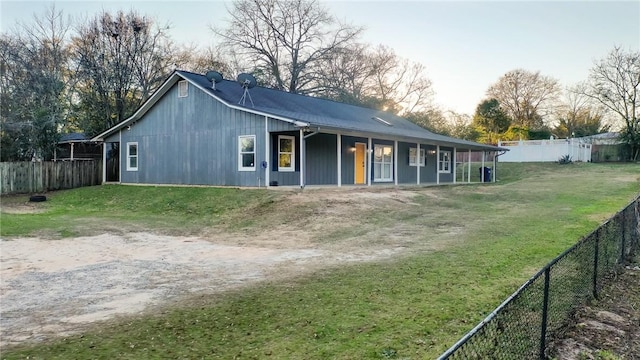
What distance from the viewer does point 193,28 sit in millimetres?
33688

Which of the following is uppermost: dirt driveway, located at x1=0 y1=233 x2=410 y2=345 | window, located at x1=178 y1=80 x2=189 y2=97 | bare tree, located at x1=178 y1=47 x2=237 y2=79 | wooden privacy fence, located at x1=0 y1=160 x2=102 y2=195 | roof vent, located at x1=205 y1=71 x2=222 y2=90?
bare tree, located at x1=178 y1=47 x2=237 y2=79

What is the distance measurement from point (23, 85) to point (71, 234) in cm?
1977

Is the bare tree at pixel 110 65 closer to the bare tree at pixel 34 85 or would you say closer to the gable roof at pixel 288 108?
the bare tree at pixel 34 85

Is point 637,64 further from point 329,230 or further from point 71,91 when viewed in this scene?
point 71,91

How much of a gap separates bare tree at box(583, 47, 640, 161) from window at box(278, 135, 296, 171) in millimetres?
30403

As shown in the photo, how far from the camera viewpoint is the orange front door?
1942cm

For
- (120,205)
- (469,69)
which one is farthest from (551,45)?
(120,205)

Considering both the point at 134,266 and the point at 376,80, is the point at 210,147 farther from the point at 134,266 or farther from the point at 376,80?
the point at 376,80

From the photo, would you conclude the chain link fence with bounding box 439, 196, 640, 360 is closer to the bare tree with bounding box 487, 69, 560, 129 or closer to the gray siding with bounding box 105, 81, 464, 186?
the gray siding with bounding box 105, 81, 464, 186

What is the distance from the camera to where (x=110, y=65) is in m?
27.0

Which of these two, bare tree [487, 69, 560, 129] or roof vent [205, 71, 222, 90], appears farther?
bare tree [487, 69, 560, 129]

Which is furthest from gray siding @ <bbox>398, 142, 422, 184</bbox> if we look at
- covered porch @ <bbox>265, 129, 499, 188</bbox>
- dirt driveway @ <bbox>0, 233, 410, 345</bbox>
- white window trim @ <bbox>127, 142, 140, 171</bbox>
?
dirt driveway @ <bbox>0, 233, 410, 345</bbox>

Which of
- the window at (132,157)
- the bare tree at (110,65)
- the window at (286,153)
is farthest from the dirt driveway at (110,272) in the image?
the bare tree at (110,65)

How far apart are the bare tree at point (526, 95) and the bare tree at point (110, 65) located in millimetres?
37063
